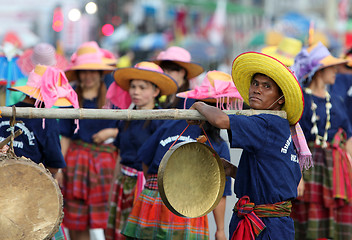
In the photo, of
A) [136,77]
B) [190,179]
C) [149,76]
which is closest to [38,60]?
[136,77]

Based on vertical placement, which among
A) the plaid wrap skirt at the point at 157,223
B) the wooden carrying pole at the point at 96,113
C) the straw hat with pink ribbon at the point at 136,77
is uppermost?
the straw hat with pink ribbon at the point at 136,77

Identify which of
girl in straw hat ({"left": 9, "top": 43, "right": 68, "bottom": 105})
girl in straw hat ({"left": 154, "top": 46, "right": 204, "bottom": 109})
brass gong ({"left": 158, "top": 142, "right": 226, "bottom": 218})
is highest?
girl in straw hat ({"left": 9, "top": 43, "right": 68, "bottom": 105})

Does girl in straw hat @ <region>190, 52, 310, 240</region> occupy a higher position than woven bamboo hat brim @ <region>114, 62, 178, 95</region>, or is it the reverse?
woven bamboo hat brim @ <region>114, 62, 178, 95</region>

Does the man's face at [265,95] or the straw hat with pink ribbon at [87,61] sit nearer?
the man's face at [265,95]

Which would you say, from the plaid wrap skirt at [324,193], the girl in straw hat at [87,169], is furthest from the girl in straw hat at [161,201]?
the plaid wrap skirt at [324,193]

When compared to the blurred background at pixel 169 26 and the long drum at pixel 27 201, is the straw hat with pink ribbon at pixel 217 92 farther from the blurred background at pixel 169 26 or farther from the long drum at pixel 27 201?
the long drum at pixel 27 201

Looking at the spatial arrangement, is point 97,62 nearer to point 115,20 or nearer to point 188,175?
point 188,175

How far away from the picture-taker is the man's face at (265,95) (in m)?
3.89

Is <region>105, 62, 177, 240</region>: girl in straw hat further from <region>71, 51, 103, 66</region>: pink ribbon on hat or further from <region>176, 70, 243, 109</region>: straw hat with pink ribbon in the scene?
<region>71, 51, 103, 66</region>: pink ribbon on hat

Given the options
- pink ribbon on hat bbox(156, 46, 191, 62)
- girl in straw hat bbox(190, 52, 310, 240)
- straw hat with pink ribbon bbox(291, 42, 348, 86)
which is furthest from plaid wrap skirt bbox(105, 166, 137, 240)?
straw hat with pink ribbon bbox(291, 42, 348, 86)

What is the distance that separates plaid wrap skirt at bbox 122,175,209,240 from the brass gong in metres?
0.66

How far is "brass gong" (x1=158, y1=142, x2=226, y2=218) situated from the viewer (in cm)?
370

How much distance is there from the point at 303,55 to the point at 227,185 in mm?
2032

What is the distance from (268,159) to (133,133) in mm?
1918
